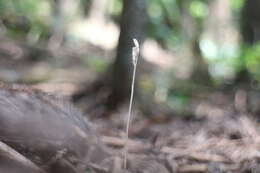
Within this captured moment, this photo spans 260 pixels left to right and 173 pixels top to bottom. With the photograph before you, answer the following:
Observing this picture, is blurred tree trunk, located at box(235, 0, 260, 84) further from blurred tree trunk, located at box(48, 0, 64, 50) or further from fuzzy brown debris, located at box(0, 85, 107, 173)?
fuzzy brown debris, located at box(0, 85, 107, 173)

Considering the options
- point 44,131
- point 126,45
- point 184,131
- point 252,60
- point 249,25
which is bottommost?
point 184,131

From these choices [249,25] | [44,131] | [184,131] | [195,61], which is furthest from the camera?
[195,61]

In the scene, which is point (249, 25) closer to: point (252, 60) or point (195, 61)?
point (252, 60)

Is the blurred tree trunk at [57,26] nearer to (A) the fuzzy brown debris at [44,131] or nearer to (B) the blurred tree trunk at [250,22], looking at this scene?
(B) the blurred tree trunk at [250,22]

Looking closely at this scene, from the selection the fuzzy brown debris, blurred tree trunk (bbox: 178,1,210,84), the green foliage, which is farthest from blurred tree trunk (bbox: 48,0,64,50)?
the fuzzy brown debris

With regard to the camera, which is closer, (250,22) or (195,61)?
(250,22)

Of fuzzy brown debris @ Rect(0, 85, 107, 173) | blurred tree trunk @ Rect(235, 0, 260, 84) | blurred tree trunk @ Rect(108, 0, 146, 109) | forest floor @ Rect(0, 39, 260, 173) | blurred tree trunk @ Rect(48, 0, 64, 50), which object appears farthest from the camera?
blurred tree trunk @ Rect(48, 0, 64, 50)

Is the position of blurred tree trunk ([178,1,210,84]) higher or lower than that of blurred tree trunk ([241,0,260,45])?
lower

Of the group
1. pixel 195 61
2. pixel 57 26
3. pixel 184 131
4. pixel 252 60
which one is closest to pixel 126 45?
pixel 184 131
